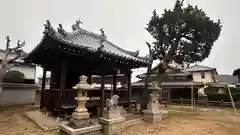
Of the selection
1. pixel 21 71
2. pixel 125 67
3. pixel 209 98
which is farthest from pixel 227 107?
pixel 21 71

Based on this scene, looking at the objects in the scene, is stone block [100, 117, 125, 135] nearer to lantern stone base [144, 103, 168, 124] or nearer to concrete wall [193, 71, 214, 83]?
lantern stone base [144, 103, 168, 124]

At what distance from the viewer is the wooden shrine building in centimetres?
815

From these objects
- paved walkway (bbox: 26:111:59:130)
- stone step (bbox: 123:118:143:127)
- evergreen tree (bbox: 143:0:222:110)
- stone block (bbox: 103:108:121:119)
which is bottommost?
stone step (bbox: 123:118:143:127)

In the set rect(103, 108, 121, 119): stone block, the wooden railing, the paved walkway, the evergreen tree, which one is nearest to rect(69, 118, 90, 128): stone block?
rect(103, 108, 121, 119): stone block

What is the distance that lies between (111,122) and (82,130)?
4.22ft

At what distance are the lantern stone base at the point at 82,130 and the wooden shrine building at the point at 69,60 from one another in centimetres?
202

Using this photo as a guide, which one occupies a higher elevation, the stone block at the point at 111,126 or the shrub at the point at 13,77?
the shrub at the point at 13,77

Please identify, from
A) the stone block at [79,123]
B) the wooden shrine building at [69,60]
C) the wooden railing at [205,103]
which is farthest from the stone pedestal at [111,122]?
the wooden railing at [205,103]

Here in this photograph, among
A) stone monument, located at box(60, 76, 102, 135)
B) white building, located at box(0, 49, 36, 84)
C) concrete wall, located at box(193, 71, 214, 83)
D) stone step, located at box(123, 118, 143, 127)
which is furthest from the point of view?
concrete wall, located at box(193, 71, 214, 83)

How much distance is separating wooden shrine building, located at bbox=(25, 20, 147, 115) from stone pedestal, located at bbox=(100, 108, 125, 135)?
2439 millimetres

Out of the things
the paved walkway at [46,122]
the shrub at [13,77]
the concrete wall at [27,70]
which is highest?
the concrete wall at [27,70]

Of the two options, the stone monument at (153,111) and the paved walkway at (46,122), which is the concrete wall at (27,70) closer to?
the paved walkway at (46,122)

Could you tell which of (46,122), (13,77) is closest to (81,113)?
(46,122)

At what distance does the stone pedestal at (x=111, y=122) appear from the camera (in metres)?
7.05
